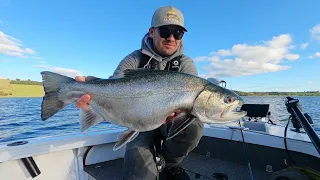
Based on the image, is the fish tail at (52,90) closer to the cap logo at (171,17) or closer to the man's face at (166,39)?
the man's face at (166,39)

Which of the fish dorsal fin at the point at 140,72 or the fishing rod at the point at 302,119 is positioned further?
the fish dorsal fin at the point at 140,72

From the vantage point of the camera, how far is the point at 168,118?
8.97ft

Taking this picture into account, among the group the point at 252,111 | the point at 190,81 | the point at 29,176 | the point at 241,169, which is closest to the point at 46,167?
the point at 29,176

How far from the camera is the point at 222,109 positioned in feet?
8.22

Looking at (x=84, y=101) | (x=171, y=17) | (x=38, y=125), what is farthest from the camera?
(x=38, y=125)

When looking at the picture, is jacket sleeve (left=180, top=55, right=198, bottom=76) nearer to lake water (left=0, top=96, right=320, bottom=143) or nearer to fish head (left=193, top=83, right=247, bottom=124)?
fish head (left=193, top=83, right=247, bottom=124)

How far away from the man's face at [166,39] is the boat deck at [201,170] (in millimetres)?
2540

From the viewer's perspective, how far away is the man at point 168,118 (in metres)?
3.16

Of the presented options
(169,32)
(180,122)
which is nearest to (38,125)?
(169,32)

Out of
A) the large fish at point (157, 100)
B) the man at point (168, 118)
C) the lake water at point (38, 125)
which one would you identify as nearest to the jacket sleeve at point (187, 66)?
the man at point (168, 118)

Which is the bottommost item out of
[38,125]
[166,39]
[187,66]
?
[38,125]

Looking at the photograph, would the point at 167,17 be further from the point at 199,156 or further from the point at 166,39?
the point at 199,156

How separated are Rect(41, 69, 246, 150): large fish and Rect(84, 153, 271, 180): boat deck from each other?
2026 millimetres

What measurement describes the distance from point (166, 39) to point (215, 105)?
4.94 feet
